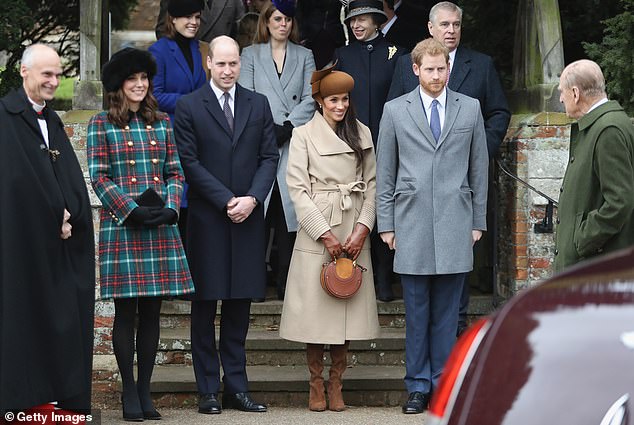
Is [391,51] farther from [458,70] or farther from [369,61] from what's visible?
[458,70]

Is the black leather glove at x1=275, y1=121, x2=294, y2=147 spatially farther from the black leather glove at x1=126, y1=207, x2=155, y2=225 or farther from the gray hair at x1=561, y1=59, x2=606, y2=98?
the gray hair at x1=561, y1=59, x2=606, y2=98

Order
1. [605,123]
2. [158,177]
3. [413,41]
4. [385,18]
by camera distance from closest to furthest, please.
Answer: [605,123] → [158,177] → [385,18] → [413,41]

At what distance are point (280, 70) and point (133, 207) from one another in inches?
81.0

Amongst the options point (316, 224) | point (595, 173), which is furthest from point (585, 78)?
point (316, 224)

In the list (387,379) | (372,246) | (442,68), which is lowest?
(387,379)

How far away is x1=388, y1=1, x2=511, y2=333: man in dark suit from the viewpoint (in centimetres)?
841

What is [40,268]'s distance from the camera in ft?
21.1

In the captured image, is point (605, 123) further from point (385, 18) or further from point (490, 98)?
point (385, 18)

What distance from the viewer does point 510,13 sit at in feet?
35.7

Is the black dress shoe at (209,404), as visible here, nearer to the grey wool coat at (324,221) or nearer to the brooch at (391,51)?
the grey wool coat at (324,221)

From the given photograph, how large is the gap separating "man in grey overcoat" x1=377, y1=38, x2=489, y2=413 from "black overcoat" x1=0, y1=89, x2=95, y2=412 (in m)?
1.98

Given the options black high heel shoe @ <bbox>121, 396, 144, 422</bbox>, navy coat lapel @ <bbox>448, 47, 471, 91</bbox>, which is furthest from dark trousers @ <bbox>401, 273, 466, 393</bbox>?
black high heel shoe @ <bbox>121, 396, 144, 422</bbox>

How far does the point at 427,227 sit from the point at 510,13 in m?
3.68

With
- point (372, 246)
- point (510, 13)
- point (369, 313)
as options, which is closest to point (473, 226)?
point (369, 313)
